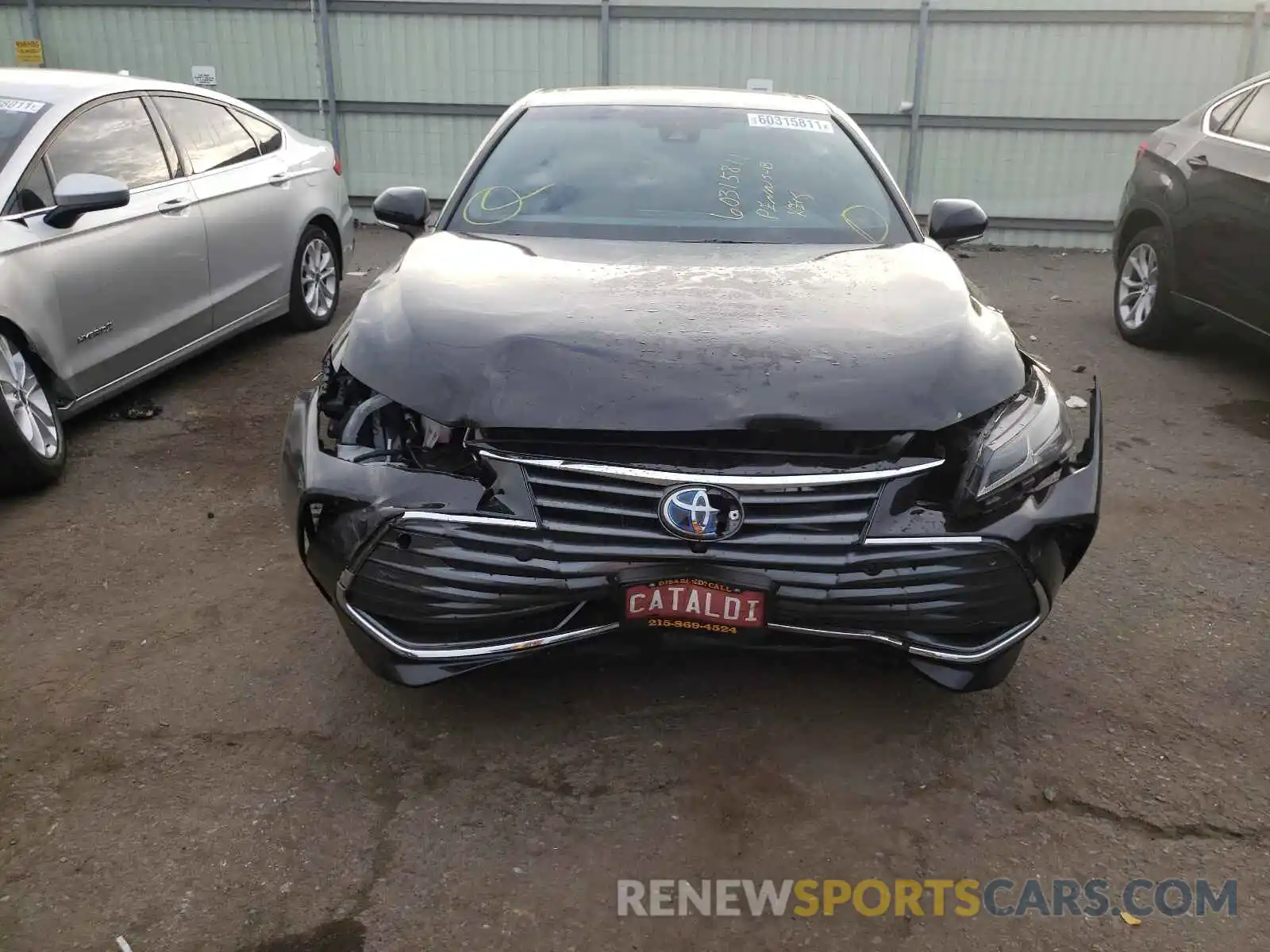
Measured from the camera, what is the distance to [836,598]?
92.9 inches

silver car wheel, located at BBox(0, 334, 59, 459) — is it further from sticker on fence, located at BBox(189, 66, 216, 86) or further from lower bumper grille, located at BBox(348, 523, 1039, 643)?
sticker on fence, located at BBox(189, 66, 216, 86)

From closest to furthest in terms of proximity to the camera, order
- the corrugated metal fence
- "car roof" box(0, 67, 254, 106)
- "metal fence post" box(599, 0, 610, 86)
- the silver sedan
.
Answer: the silver sedan < "car roof" box(0, 67, 254, 106) < the corrugated metal fence < "metal fence post" box(599, 0, 610, 86)

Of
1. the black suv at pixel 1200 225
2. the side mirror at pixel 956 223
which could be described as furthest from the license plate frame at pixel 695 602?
the black suv at pixel 1200 225

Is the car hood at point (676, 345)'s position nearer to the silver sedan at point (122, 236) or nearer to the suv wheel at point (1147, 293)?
the silver sedan at point (122, 236)

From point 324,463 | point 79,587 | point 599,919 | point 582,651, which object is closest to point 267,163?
point 79,587

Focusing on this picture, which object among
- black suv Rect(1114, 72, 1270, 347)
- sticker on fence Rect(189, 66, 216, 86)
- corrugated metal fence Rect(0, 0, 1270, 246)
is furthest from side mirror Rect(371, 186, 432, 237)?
sticker on fence Rect(189, 66, 216, 86)

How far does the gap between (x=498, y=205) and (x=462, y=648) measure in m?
1.79

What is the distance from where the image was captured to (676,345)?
8.28 ft

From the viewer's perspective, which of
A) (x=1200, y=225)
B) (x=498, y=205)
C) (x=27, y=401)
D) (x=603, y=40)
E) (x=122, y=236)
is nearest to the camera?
(x=498, y=205)

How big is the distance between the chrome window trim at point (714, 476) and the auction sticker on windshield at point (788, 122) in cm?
211

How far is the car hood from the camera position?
2.38m

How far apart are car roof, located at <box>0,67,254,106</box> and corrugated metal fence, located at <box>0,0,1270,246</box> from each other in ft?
20.2

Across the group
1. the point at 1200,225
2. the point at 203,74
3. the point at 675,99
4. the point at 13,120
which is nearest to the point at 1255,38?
the point at 1200,225

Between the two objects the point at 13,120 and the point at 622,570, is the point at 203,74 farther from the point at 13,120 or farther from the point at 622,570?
the point at 622,570
